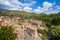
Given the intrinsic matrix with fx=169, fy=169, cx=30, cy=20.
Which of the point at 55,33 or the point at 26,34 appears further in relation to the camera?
the point at 55,33

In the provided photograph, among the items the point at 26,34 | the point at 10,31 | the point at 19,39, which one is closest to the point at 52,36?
the point at 26,34

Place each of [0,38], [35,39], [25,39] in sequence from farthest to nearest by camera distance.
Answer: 1. [35,39]
2. [25,39]
3. [0,38]

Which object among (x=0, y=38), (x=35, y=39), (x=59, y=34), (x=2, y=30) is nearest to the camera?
(x=0, y=38)

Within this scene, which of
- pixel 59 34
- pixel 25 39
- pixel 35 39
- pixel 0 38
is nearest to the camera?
pixel 0 38

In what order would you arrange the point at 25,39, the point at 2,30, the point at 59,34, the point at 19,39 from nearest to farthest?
1. the point at 2,30
2. the point at 19,39
3. the point at 25,39
4. the point at 59,34

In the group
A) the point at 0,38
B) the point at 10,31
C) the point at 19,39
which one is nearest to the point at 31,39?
the point at 19,39

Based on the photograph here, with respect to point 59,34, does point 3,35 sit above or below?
above

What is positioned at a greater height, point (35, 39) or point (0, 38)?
point (0, 38)

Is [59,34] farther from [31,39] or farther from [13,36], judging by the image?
[13,36]

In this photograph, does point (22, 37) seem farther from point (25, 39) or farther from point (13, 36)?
point (13, 36)
